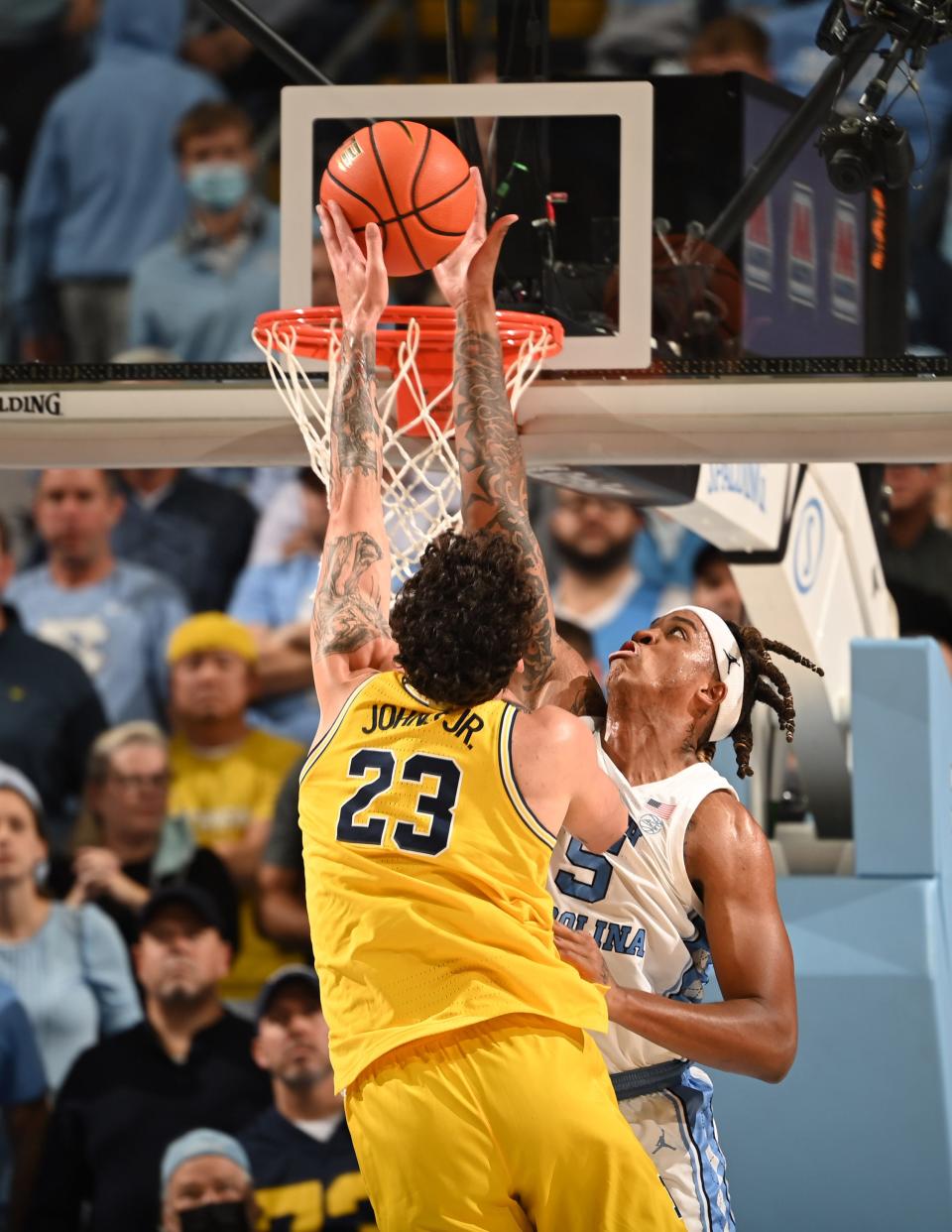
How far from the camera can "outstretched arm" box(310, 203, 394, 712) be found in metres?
3.27

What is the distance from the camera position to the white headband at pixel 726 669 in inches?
144

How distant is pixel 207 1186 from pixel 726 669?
382 centimetres

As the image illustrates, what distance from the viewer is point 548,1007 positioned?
2824 mm

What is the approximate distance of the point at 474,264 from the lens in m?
3.71

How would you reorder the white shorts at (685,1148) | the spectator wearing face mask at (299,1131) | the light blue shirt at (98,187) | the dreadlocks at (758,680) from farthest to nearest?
the light blue shirt at (98,187) → the spectator wearing face mask at (299,1131) → the dreadlocks at (758,680) → the white shorts at (685,1148)

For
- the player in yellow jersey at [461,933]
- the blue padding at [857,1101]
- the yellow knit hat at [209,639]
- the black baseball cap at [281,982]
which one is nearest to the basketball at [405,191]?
the player in yellow jersey at [461,933]

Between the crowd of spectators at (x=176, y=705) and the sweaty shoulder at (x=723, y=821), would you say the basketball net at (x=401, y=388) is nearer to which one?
the sweaty shoulder at (x=723, y=821)

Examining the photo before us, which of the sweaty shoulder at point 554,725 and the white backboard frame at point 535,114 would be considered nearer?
the sweaty shoulder at point 554,725

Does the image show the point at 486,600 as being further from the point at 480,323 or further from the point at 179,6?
the point at 179,6

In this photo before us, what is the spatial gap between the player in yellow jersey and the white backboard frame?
1.27m

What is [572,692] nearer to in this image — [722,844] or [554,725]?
[722,844]

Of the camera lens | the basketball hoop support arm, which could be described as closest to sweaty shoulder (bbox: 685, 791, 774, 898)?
the camera lens

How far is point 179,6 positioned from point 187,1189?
603cm

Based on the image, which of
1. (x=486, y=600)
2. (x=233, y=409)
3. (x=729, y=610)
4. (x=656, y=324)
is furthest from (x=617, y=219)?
(x=729, y=610)
